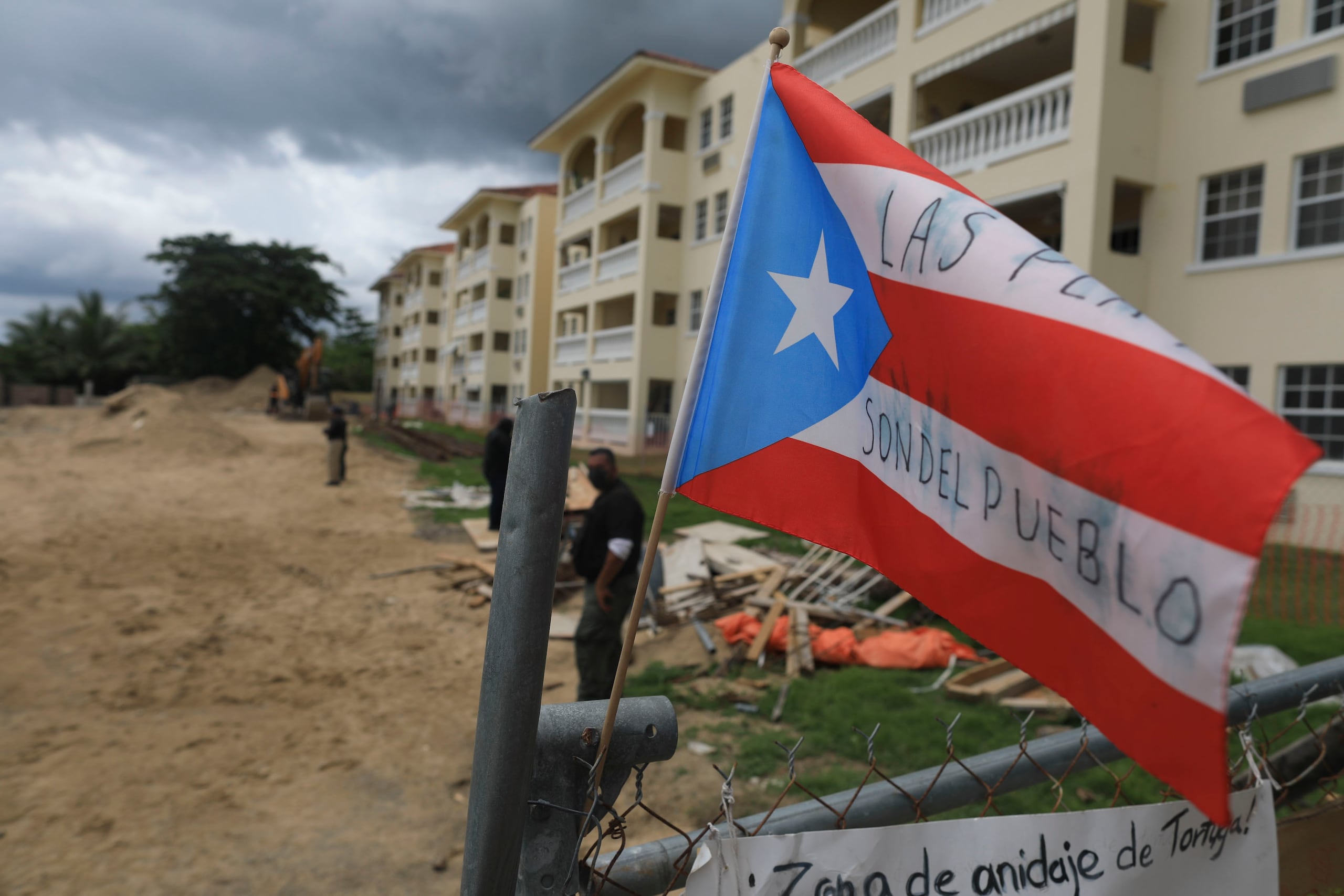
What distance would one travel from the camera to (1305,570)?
422 inches

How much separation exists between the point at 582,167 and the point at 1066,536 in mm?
35162

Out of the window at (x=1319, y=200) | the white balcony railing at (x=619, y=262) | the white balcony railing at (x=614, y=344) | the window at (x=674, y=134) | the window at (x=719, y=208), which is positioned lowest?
the white balcony railing at (x=614, y=344)

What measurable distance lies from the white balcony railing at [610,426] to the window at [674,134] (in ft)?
29.9

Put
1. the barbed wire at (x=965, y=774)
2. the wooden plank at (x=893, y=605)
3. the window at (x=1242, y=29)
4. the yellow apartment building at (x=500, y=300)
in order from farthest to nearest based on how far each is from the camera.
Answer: the yellow apartment building at (x=500, y=300) → the window at (x=1242, y=29) → the wooden plank at (x=893, y=605) → the barbed wire at (x=965, y=774)

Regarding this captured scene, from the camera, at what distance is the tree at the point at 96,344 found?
170ft

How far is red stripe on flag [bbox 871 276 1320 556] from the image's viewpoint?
0.91m

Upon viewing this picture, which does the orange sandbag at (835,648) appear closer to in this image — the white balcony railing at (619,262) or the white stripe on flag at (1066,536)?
the white stripe on flag at (1066,536)

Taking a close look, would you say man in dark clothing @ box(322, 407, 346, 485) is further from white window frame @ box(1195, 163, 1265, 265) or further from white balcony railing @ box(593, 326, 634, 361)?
white window frame @ box(1195, 163, 1265, 265)

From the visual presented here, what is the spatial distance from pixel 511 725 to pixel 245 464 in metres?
23.2

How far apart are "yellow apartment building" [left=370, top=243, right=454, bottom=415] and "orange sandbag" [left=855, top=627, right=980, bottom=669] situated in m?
44.3

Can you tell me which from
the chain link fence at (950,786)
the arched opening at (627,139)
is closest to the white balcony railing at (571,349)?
the arched opening at (627,139)

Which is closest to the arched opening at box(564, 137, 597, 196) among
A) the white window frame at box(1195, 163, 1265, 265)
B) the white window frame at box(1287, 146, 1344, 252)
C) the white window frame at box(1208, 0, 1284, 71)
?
the white window frame at box(1208, 0, 1284, 71)

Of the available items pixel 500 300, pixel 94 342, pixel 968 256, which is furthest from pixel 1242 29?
pixel 94 342

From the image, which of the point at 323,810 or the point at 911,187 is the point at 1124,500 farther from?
the point at 323,810
